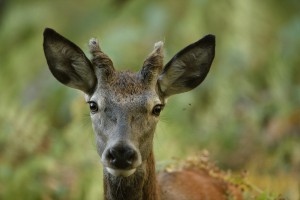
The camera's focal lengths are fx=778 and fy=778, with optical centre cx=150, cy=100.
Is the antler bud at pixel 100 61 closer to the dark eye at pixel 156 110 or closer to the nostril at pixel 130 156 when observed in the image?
the dark eye at pixel 156 110

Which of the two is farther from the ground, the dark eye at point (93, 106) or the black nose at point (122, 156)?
the dark eye at point (93, 106)

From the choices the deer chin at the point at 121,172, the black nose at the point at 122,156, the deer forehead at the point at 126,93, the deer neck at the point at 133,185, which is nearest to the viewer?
the black nose at the point at 122,156

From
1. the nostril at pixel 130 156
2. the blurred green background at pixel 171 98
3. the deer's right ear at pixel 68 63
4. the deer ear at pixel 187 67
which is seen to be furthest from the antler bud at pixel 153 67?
the blurred green background at pixel 171 98

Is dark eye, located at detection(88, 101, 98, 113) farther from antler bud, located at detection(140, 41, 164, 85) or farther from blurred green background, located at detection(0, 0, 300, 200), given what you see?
blurred green background, located at detection(0, 0, 300, 200)

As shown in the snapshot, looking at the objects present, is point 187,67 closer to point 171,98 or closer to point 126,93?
point 126,93

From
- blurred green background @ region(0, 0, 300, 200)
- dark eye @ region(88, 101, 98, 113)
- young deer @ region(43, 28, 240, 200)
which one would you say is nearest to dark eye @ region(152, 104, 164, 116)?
young deer @ region(43, 28, 240, 200)

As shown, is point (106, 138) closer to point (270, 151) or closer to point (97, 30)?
point (270, 151)

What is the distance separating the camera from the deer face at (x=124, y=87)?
5.59m

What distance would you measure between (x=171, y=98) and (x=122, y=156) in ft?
18.5

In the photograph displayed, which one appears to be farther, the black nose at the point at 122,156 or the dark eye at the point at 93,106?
the dark eye at the point at 93,106

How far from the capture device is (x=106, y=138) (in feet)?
18.9

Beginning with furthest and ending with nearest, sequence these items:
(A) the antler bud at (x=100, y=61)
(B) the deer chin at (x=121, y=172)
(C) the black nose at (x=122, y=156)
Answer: (A) the antler bud at (x=100, y=61), (B) the deer chin at (x=121, y=172), (C) the black nose at (x=122, y=156)

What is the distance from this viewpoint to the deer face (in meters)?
5.59

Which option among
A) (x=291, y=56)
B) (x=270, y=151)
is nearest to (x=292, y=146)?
(x=270, y=151)
